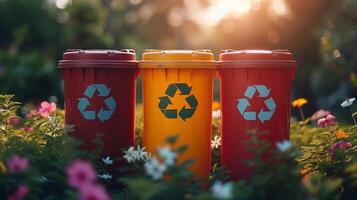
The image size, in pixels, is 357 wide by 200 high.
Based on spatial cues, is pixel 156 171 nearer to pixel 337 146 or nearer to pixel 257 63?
pixel 257 63

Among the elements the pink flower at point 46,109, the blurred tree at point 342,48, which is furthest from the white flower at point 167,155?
the blurred tree at point 342,48

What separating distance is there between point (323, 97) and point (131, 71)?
30.0 feet

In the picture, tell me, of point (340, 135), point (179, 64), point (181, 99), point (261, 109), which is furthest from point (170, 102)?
point (340, 135)

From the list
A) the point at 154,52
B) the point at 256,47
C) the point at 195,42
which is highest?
the point at 154,52

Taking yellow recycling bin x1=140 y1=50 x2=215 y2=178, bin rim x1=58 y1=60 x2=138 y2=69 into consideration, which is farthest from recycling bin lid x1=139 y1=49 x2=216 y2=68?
bin rim x1=58 y1=60 x2=138 y2=69

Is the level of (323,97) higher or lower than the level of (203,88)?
lower

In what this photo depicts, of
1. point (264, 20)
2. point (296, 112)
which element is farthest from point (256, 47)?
point (296, 112)

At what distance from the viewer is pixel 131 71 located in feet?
14.1

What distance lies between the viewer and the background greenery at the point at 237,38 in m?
10.4

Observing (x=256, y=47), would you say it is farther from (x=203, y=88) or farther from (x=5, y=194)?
(x=5, y=194)

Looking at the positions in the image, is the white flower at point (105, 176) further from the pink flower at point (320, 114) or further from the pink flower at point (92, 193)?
the pink flower at point (320, 114)

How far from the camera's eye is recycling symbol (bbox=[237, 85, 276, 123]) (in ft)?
13.3

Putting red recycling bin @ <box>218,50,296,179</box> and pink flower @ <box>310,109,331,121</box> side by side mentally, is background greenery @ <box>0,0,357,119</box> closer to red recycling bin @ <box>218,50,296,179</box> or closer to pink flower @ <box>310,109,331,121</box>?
pink flower @ <box>310,109,331,121</box>

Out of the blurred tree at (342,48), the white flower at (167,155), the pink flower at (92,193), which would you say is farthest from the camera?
the blurred tree at (342,48)
